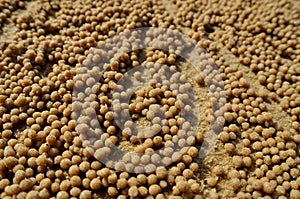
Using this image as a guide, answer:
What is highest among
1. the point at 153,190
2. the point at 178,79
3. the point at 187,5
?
the point at 187,5

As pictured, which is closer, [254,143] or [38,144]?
[38,144]

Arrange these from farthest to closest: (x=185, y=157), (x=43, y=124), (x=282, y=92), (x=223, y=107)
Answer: (x=282, y=92) < (x=223, y=107) < (x=43, y=124) < (x=185, y=157)

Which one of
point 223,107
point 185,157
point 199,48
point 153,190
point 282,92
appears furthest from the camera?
point 199,48

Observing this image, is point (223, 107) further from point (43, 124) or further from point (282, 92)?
point (43, 124)

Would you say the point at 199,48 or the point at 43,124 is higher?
the point at 199,48

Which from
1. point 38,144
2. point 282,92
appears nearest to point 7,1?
point 38,144

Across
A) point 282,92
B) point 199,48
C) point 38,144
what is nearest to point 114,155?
point 38,144

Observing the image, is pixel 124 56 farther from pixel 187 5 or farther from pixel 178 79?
pixel 187 5
